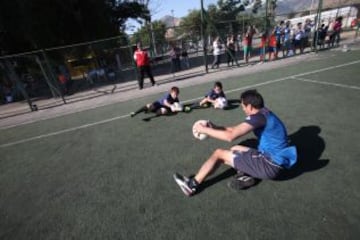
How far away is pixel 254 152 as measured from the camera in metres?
3.05

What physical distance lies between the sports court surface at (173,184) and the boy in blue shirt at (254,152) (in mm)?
231

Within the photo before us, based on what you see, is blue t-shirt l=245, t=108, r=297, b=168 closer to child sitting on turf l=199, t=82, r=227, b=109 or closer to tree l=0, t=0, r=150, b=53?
child sitting on turf l=199, t=82, r=227, b=109

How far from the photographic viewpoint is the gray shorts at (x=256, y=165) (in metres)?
2.90

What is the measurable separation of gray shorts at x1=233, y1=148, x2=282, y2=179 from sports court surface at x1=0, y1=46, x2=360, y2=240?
28 centimetres

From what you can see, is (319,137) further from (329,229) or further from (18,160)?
(18,160)

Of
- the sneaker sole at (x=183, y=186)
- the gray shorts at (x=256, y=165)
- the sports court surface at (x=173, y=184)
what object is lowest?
the sports court surface at (x=173, y=184)

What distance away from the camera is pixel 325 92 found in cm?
662

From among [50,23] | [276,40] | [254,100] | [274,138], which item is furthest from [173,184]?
[50,23]

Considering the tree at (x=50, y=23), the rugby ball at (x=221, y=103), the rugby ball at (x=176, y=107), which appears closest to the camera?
the rugby ball at (x=221, y=103)

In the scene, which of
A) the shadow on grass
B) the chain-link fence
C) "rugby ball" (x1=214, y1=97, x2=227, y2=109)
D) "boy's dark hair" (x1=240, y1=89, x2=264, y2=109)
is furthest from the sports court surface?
the chain-link fence

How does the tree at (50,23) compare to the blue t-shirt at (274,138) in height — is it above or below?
above

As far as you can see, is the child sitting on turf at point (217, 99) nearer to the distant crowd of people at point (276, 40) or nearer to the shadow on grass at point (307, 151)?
the shadow on grass at point (307, 151)

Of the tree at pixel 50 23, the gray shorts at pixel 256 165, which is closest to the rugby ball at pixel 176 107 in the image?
the gray shorts at pixel 256 165

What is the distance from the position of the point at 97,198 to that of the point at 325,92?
6923mm
